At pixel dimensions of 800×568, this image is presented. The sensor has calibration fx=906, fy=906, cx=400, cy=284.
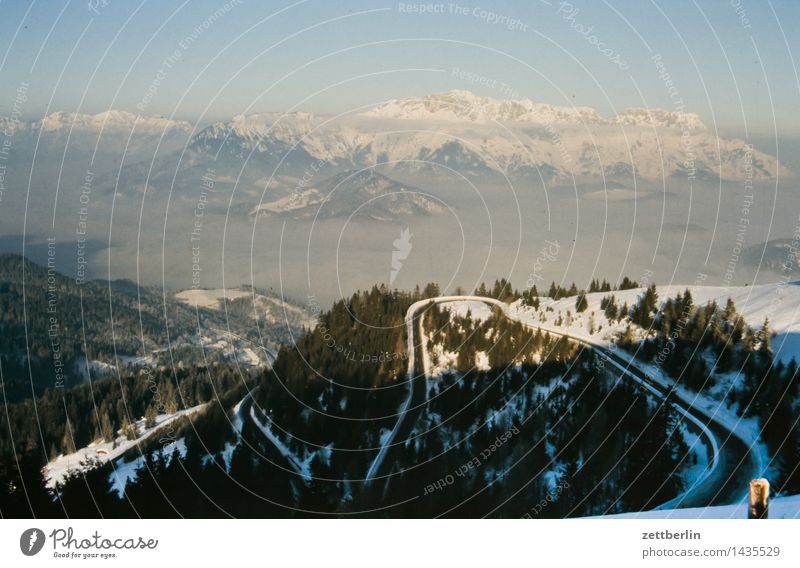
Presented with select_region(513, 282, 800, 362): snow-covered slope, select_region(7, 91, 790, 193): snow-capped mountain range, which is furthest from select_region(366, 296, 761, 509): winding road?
select_region(7, 91, 790, 193): snow-capped mountain range

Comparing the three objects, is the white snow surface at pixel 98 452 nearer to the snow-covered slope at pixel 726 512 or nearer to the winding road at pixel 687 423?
the winding road at pixel 687 423

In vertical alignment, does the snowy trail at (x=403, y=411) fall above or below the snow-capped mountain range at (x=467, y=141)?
below

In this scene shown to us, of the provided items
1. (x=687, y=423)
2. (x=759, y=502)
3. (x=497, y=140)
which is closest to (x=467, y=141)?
(x=687, y=423)

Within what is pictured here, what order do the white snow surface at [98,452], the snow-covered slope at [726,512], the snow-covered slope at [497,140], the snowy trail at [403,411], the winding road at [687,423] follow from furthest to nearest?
the snow-covered slope at [497,140]
the snowy trail at [403,411]
the white snow surface at [98,452]
the winding road at [687,423]
the snow-covered slope at [726,512]

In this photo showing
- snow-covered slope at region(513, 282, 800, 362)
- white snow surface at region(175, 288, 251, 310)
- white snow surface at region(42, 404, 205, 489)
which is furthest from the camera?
white snow surface at region(175, 288, 251, 310)

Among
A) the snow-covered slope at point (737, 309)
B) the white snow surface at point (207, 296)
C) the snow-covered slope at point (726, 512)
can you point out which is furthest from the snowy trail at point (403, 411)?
the white snow surface at point (207, 296)

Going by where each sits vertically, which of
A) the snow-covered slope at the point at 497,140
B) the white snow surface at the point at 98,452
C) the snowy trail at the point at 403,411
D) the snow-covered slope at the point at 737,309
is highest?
the snow-covered slope at the point at 497,140

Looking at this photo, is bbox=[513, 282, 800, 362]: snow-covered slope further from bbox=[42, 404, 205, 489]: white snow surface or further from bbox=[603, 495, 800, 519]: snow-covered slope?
bbox=[42, 404, 205, 489]: white snow surface

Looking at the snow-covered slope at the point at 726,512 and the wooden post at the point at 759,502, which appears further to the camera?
the snow-covered slope at the point at 726,512

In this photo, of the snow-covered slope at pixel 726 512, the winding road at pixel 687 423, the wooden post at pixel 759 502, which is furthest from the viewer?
the winding road at pixel 687 423
